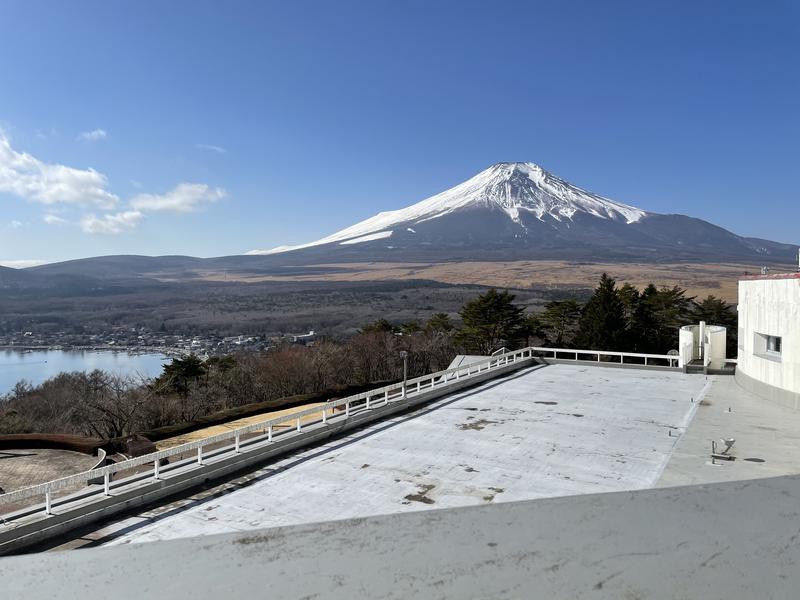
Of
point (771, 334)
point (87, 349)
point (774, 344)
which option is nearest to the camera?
point (771, 334)

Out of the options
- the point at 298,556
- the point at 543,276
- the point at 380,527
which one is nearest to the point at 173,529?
the point at 298,556

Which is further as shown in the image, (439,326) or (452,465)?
(439,326)

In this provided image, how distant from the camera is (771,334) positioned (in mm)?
16625

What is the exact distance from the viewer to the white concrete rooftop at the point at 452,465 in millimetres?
8984

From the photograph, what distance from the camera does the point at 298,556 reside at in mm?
7539

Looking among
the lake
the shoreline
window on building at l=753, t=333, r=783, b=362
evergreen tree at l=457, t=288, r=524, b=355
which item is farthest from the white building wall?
the shoreline

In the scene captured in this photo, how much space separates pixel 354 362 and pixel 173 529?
44354mm

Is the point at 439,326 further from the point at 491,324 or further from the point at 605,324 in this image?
the point at 605,324

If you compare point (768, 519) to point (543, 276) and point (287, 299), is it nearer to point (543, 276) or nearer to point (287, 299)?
point (287, 299)

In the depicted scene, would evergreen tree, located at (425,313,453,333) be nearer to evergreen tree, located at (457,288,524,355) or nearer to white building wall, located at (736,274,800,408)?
evergreen tree, located at (457,288,524,355)

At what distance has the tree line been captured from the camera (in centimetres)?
3621

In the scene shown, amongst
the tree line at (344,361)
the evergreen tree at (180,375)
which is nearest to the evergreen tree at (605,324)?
the tree line at (344,361)

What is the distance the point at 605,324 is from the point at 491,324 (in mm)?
11119

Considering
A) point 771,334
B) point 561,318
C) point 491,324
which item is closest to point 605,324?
point 561,318
